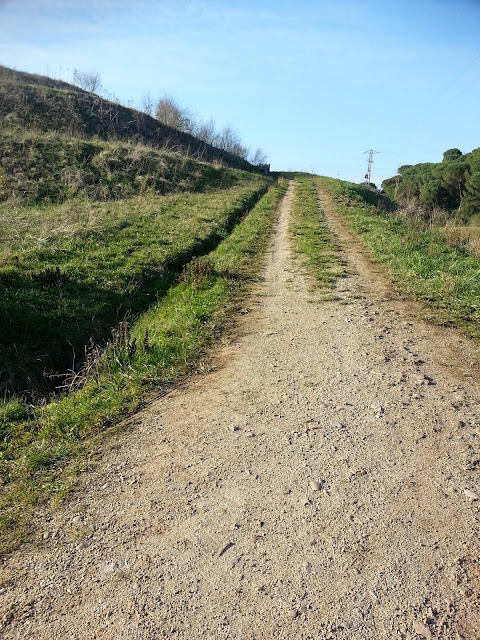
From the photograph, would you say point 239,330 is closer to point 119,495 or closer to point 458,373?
point 458,373

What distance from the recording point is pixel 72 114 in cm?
2617

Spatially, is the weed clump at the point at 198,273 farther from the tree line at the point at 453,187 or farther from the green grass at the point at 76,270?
the tree line at the point at 453,187

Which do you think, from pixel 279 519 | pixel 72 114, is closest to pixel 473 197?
pixel 72 114

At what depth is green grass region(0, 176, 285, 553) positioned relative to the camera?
3.41 m

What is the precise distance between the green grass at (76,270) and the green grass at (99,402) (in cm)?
79

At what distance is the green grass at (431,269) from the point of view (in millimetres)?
6211

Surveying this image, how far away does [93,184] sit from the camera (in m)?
17.3

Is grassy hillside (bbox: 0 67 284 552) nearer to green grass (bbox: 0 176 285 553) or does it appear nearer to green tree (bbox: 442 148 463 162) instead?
green grass (bbox: 0 176 285 553)

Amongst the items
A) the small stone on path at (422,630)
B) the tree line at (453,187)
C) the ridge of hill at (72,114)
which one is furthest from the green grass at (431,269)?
the tree line at (453,187)

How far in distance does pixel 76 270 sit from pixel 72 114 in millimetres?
21793

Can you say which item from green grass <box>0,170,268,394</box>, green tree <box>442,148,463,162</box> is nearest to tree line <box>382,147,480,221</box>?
green tree <box>442,148,463,162</box>

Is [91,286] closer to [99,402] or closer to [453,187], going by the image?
[99,402]

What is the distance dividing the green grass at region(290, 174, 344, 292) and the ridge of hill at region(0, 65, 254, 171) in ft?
48.2

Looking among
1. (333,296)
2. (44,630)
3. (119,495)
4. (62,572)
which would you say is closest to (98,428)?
(119,495)
